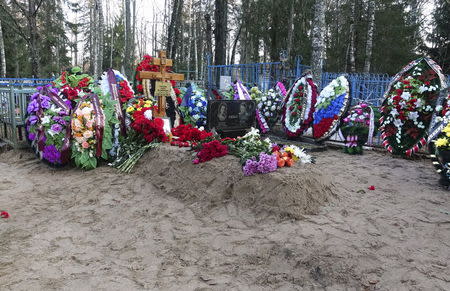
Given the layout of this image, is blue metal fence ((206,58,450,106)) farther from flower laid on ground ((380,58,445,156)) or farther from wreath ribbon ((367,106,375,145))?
flower laid on ground ((380,58,445,156))

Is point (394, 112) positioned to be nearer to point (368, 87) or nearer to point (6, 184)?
point (368, 87)

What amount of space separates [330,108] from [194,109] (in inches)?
128

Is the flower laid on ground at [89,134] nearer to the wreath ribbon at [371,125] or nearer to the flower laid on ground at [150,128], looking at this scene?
the flower laid on ground at [150,128]

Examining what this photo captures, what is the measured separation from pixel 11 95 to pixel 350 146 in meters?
7.61

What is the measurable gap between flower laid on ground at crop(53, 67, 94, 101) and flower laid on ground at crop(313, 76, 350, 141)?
507cm

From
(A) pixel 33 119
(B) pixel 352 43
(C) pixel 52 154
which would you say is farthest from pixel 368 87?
(A) pixel 33 119

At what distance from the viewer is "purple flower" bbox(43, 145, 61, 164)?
6395 millimetres

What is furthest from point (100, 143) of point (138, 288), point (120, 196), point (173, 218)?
point (138, 288)

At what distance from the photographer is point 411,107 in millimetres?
6977

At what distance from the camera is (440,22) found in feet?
58.1

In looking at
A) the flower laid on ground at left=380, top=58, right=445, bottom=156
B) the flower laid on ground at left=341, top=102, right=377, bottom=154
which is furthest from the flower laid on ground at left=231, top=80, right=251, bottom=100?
the flower laid on ground at left=380, top=58, right=445, bottom=156

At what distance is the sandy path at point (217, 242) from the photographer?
2.96 meters

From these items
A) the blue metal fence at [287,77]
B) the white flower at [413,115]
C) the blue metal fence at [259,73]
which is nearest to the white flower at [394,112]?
the white flower at [413,115]

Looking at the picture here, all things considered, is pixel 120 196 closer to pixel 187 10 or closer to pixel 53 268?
pixel 53 268
